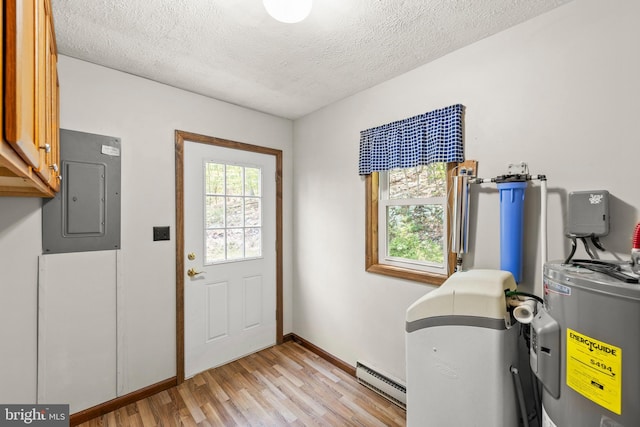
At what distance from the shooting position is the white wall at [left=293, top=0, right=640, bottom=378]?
1.30m

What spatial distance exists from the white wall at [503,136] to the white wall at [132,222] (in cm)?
133

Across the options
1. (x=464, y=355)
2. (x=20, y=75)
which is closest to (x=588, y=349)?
(x=464, y=355)

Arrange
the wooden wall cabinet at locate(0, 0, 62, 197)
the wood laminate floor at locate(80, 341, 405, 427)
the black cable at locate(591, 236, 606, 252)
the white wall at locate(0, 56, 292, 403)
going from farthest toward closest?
the wood laminate floor at locate(80, 341, 405, 427) → the white wall at locate(0, 56, 292, 403) → the black cable at locate(591, 236, 606, 252) → the wooden wall cabinet at locate(0, 0, 62, 197)

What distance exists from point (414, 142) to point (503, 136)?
1.79ft

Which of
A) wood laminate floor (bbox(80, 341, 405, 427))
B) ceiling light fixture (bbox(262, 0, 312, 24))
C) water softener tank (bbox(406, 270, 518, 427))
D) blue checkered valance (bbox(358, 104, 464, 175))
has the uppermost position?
ceiling light fixture (bbox(262, 0, 312, 24))

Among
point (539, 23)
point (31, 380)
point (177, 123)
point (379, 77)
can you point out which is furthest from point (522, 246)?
point (31, 380)

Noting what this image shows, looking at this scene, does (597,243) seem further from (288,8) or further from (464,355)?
(288,8)

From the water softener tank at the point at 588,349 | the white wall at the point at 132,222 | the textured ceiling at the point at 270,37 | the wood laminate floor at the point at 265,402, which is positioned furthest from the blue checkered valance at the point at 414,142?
the wood laminate floor at the point at 265,402

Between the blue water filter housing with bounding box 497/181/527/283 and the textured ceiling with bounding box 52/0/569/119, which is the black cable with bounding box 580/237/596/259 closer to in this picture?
the blue water filter housing with bounding box 497/181/527/283

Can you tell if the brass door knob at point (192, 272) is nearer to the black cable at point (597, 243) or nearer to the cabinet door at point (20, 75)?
the cabinet door at point (20, 75)

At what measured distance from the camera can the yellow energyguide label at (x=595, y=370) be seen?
86cm

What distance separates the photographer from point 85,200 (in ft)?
6.45

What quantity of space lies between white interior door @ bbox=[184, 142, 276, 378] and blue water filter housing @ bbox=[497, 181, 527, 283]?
214cm

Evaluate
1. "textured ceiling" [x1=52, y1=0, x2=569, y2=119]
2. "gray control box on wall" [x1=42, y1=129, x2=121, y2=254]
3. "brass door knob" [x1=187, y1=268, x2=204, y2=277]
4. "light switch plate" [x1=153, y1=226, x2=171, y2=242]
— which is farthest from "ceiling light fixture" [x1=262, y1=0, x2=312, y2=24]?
"brass door knob" [x1=187, y1=268, x2=204, y2=277]
